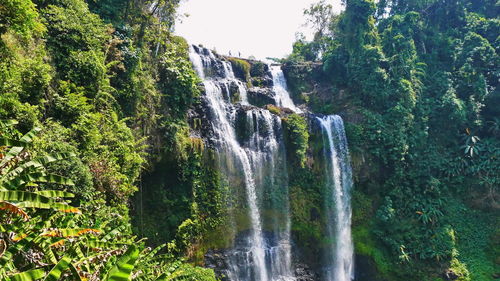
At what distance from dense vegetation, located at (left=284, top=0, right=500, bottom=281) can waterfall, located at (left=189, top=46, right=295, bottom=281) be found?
180 centimetres

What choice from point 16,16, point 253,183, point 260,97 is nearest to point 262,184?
point 253,183

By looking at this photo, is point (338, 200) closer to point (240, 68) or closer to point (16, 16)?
point (240, 68)

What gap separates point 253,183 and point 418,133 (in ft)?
35.4

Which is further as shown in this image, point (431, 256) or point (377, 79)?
point (377, 79)

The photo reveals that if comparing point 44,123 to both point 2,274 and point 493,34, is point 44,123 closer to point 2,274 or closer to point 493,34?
point 2,274

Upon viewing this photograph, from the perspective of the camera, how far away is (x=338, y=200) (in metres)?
15.1

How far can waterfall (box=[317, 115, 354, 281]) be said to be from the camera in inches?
560

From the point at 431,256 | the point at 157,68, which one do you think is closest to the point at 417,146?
the point at 431,256

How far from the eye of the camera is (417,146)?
1739 centimetres

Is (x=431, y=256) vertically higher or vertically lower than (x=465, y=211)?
lower

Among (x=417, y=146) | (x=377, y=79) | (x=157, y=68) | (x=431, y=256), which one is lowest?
(x=431, y=256)

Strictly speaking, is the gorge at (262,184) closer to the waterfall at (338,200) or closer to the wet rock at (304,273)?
the waterfall at (338,200)

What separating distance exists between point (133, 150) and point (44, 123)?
111 inches

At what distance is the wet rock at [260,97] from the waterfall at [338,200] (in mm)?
3270
